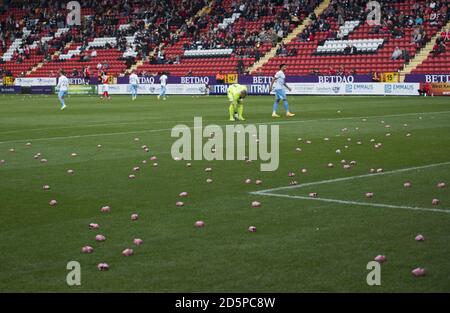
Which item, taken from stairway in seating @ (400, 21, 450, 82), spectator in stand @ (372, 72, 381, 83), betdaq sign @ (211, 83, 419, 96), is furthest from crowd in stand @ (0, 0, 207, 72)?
spectator in stand @ (372, 72, 381, 83)

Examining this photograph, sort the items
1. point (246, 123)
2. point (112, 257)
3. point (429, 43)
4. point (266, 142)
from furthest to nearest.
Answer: point (429, 43) < point (246, 123) < point (266, 142) < point (112, 257)

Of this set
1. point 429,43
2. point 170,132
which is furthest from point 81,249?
point 429,43

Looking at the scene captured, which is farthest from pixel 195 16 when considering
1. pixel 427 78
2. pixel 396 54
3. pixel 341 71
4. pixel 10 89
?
pixel 427 78

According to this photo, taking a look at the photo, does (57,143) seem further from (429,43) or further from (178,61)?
(178,61)

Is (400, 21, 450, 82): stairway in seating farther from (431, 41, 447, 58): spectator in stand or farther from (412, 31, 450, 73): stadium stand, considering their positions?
(431, 41, 447, 58): spectator in stand

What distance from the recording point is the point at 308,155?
15.5 metres

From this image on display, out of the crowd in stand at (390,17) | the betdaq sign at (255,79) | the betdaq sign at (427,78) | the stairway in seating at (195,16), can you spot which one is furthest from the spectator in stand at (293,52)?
the stairway in seating at (195,16)

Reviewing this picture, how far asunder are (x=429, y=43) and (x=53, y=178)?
1624 inches

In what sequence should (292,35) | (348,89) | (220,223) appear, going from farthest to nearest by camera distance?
(292,35)
(348,89)
(220,223)

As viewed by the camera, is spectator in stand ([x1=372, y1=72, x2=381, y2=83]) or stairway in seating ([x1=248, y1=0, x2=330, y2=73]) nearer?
spectator in stand ([x1=372, y1=72, x2=381, y2=83])

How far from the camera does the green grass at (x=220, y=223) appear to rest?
21.3ft

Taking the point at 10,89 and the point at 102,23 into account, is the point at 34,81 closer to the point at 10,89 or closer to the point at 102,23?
the point at 10,89

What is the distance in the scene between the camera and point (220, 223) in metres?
8.75

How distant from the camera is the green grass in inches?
255
